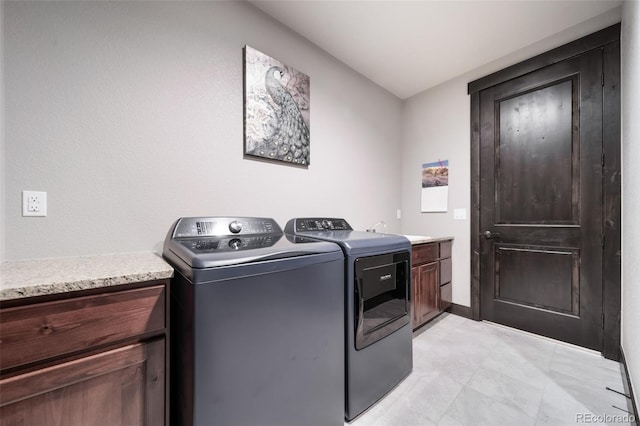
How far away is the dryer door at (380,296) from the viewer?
1.32 meters

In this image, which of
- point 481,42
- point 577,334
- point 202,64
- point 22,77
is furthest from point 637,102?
point 22,77

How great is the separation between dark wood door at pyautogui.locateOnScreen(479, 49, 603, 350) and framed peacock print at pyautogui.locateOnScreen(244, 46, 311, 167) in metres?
1.89

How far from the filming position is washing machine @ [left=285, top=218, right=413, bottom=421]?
1.29 meters

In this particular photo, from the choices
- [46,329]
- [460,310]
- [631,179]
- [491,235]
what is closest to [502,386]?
[460,310]

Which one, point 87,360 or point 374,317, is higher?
point 87,360

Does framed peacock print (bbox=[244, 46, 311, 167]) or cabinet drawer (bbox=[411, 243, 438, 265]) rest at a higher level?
framed peacock print (bbox=[244, 46, 311, 167])

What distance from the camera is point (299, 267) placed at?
3.48 ft

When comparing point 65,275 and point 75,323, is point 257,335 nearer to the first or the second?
point 75,323

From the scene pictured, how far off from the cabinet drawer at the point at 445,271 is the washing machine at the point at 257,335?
1.70 metres

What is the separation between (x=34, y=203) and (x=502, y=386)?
2.73 metres

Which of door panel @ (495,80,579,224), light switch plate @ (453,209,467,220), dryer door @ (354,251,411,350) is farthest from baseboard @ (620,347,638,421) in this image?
light switch plate @ (453,209,467,220)

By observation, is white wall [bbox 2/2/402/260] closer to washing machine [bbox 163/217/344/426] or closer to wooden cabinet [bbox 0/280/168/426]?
washing machine [bbox 163/217/344/426]

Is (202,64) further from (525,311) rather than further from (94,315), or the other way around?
(525,311)

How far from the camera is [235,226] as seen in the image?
149 cm
